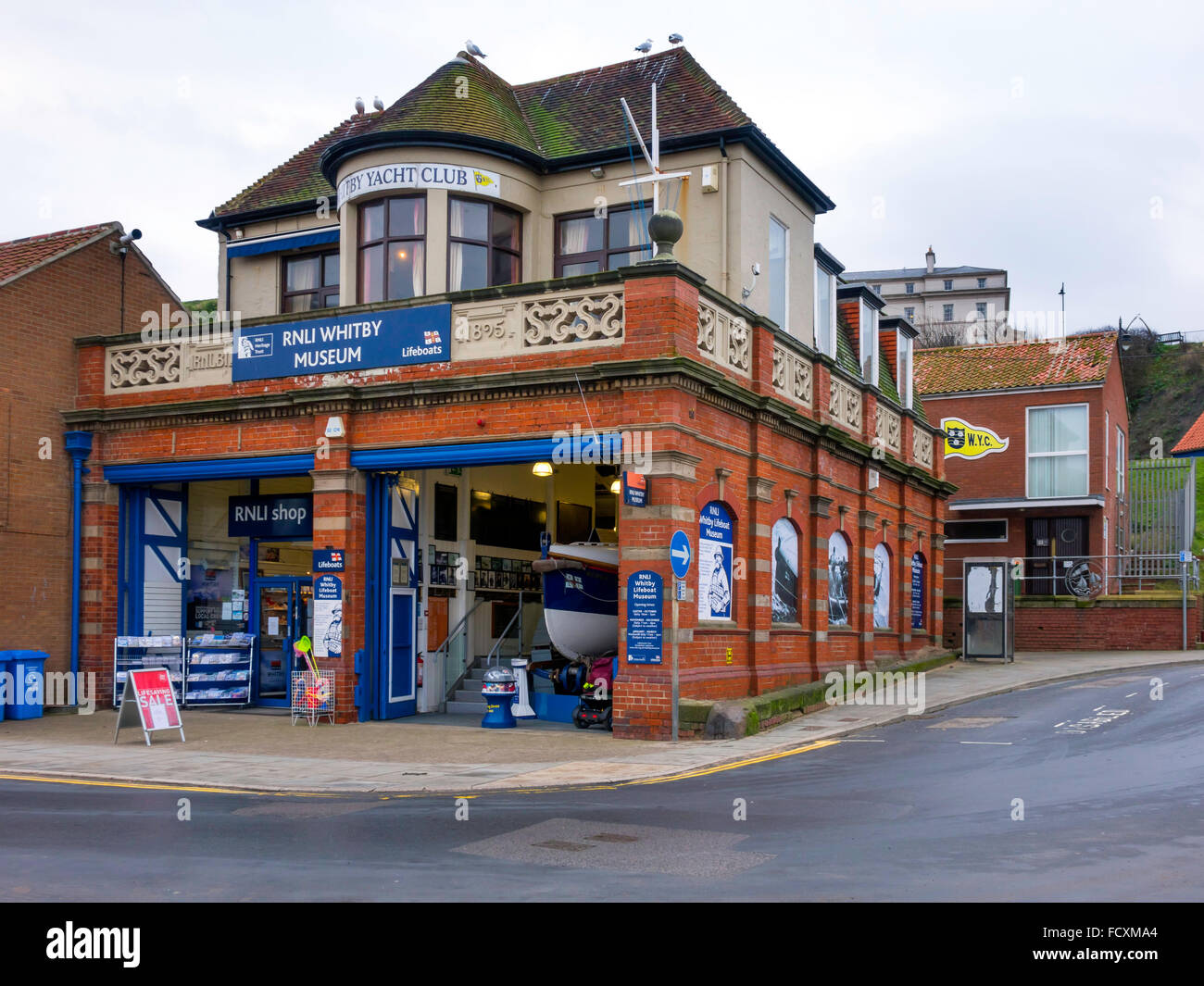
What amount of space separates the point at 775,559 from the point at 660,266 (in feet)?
19.3

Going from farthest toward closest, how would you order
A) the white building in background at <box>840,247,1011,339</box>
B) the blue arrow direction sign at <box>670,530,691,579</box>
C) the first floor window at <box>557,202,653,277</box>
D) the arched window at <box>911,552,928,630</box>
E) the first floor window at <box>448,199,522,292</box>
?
the white building in background at <box>840,247,1011,339</box>, the arched window at <box>911,552,928,630</box>, the first floor window at <box>557,202,653,277</box>, the first floor window at <box>448,199,522,292</box>, the blue arrow direction sign at <box>670,530,691,579</box>

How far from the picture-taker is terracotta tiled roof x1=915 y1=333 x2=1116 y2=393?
122 feet

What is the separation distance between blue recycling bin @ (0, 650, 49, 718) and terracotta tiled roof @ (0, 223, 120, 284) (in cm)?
635

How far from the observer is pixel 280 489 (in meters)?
23.0

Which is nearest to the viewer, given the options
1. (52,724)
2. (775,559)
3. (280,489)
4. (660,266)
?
(660,266)

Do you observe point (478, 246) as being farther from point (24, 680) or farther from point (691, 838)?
point (691, 838)

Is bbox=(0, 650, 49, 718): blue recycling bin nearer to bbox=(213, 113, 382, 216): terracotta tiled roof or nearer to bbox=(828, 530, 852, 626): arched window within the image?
bbox=(213, 113, 382, 216): terracotta tiled roof

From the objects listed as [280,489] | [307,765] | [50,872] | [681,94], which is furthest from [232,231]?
[50,872]

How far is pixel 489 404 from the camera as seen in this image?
58.2 ft

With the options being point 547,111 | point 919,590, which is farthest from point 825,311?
point 919,590

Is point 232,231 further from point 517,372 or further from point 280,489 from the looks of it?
point 517,372

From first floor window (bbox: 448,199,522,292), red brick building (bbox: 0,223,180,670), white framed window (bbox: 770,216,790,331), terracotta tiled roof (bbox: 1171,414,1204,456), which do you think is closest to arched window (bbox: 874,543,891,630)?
white framed window (bbox: 770,216,790,331)

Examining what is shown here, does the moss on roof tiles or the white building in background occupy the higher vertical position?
the white building in background

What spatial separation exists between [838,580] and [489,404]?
8784 mm
